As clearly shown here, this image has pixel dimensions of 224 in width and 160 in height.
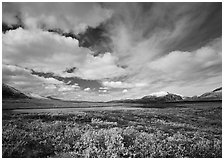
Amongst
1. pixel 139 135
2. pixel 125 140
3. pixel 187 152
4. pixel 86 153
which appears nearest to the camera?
pixel 86 153

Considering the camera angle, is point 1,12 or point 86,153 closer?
point 86,153

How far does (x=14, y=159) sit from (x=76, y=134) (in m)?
3.76

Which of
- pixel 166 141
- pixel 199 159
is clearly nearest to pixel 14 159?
pixel 166 141

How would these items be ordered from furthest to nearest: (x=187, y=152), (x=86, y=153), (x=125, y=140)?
(x=125, y=140), (x=187, y=152), (x=86, y=153)

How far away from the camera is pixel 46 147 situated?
9.37 m

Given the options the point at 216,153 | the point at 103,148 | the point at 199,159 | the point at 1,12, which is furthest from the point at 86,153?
the point at 1,12

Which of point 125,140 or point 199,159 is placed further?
point 125,140

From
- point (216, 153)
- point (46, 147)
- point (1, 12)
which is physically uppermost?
point (1, 12)

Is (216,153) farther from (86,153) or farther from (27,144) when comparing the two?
(27,144)

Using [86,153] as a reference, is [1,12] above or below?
above

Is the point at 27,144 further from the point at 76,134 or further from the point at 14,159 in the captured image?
the point at 76,134

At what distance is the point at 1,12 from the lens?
12.4 metres

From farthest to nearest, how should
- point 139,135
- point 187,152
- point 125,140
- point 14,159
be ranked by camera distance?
1. point 139,135
2. point 125,140
3. point 187,152
4. point 14,159

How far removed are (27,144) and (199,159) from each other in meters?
9.00
